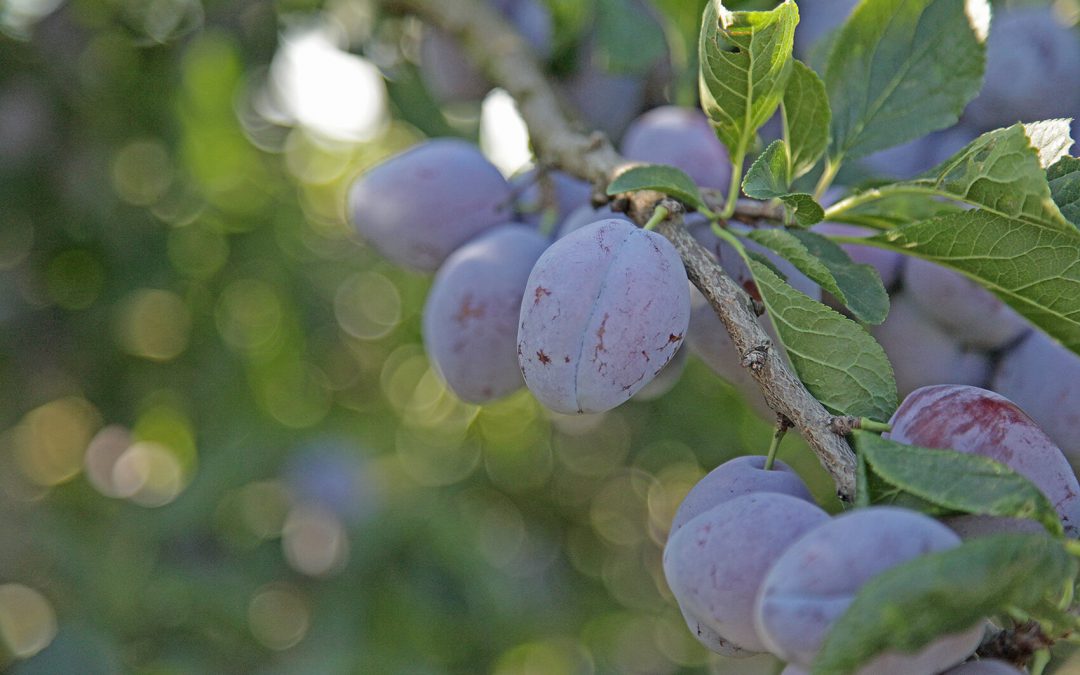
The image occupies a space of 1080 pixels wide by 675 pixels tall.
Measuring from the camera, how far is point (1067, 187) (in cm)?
63

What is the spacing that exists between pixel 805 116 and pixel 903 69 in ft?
0.48

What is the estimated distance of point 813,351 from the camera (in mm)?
637

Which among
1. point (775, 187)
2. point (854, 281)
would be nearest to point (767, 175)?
point (775, 187)

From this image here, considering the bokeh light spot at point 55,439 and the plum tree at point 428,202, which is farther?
the bokeh light spot at point 55,439

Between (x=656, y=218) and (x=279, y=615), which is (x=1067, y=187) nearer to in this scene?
(x=656, y=218)

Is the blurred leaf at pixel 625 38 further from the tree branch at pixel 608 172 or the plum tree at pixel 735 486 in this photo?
the plum tree at pixel 735 486

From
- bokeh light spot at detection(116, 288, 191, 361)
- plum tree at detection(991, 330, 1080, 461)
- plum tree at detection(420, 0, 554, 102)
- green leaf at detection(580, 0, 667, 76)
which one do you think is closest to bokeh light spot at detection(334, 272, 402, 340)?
bokeh light spot at detection(116, 288, 191, 361)

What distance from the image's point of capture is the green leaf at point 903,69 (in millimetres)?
817

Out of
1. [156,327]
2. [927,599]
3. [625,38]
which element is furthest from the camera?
[156,327]

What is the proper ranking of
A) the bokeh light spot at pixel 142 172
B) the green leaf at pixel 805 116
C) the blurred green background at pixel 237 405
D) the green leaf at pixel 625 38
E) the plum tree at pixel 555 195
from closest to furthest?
the green leaf at pixel 805 116 → the plum tree at pixel 555 195 → the green leaf at pixel 625 38 → the blurred green background at pixel 237 405 → the bokeh light spot at pixel 142 172

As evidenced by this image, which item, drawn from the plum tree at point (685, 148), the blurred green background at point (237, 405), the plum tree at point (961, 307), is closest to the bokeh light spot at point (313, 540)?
the blurred green background at point (237, 405)

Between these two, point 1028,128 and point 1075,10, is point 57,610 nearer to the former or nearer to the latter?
point 1028,128

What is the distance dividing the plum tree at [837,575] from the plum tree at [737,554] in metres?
0.04

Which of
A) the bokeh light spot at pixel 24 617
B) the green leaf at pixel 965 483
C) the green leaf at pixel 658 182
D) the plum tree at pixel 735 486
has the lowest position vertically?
the bokeh light spot at pixel 24 617
